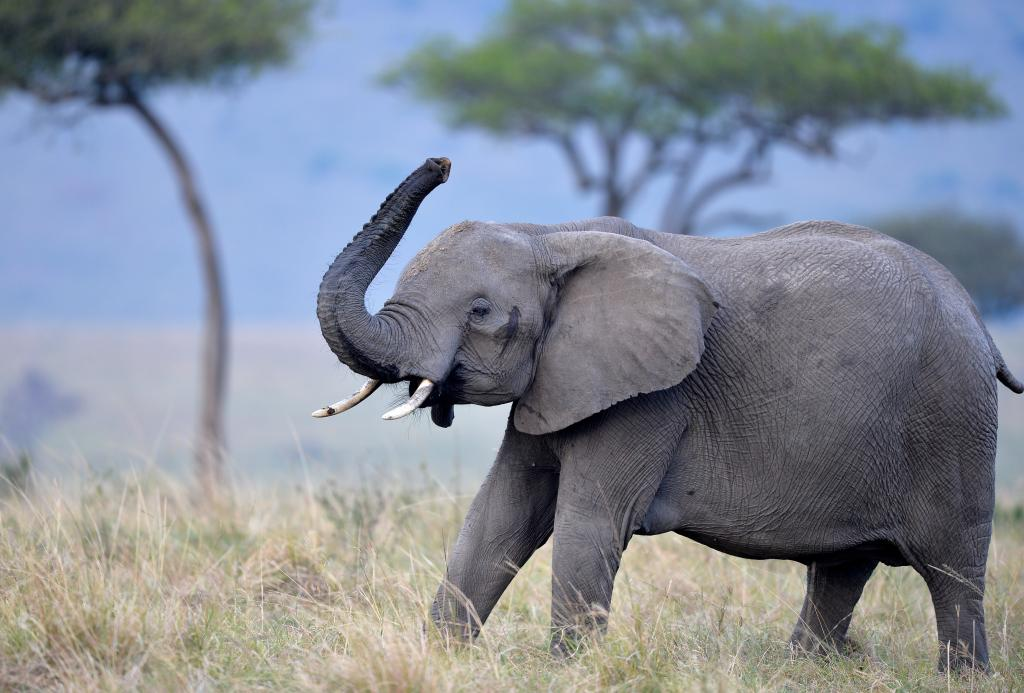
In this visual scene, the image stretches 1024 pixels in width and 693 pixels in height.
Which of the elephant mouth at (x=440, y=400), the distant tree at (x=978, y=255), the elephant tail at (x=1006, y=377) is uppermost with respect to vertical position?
the elephant mouth at (x=440, y=400)

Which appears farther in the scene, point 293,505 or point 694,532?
point 293,505

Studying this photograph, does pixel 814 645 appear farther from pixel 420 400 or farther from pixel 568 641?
pixel 420 400

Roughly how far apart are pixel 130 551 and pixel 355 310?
334 centimetres

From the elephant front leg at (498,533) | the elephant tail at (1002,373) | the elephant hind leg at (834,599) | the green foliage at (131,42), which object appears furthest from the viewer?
the green foliage at (131,42)

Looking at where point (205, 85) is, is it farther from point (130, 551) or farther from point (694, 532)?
point (694, 532)

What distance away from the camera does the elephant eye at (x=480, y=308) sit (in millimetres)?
5535

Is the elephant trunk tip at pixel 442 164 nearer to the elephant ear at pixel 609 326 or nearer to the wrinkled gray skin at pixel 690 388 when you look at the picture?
the wrinkled gray skin at pixel 690 388

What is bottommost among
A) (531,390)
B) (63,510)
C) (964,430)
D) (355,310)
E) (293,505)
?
(293,505)

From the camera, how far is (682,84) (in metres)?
26.0

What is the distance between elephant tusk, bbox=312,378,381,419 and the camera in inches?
209

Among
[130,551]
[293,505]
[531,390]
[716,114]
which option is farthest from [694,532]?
[716,114]

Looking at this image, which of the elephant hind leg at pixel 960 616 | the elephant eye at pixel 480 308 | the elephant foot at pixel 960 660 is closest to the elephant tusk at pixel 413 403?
the elephant eye at pixel 480 308

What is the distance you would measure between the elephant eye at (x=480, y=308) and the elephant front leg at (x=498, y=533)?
2.29 ft

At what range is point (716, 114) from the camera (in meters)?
26.2
